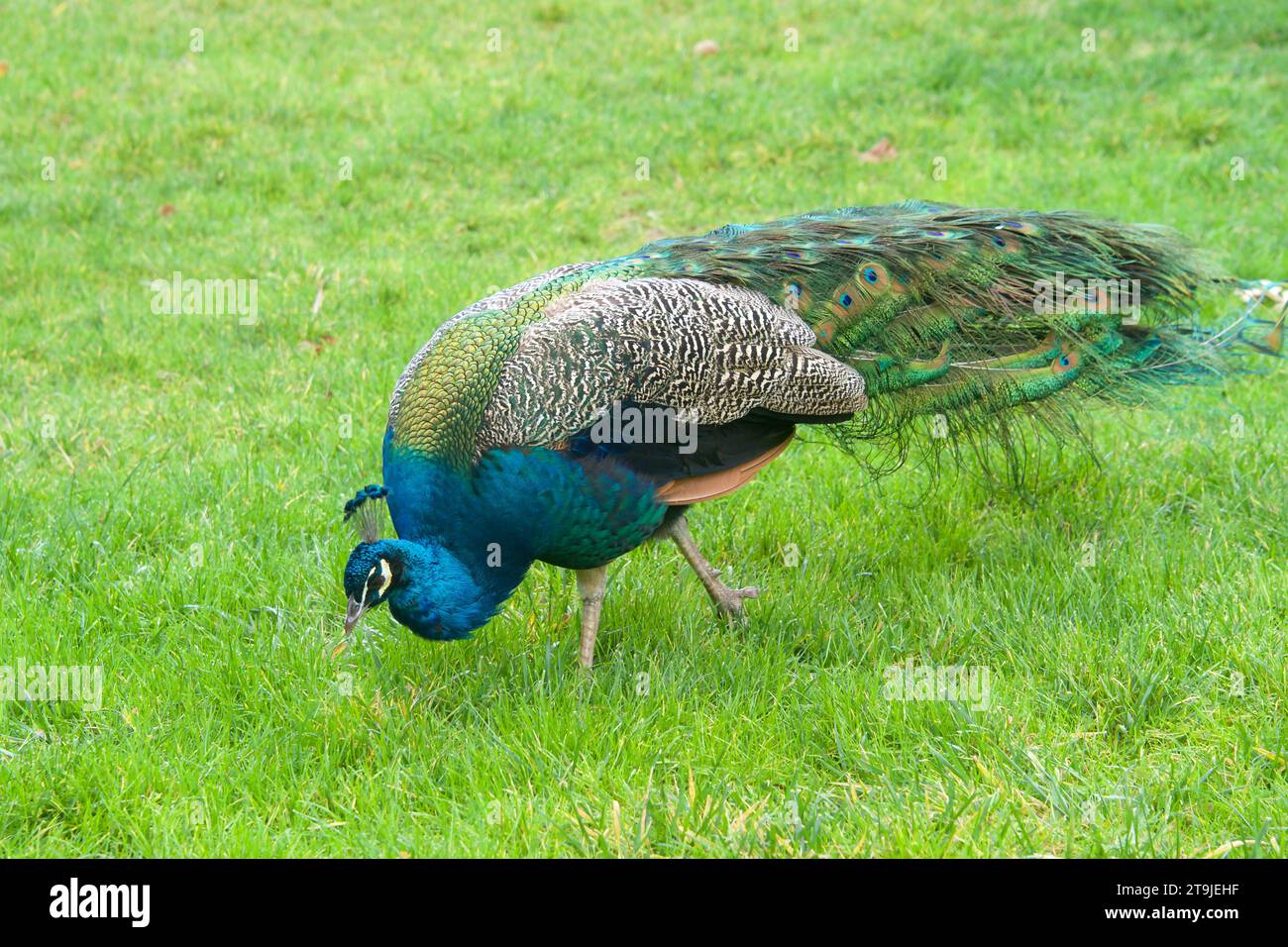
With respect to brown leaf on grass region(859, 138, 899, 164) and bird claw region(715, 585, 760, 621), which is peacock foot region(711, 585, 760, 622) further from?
brown leaf on grass region(859, 138, 899, 164)

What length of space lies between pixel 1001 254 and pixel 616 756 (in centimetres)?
254

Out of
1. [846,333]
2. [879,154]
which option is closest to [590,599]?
[846,333]

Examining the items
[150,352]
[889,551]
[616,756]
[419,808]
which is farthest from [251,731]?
[150,352]

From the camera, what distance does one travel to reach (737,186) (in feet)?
30.5

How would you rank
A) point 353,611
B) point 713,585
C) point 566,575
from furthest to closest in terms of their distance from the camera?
point 566,575
point 713,585
point 353,611

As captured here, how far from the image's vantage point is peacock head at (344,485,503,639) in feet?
12.4

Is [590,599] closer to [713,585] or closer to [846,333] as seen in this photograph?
[713,585]

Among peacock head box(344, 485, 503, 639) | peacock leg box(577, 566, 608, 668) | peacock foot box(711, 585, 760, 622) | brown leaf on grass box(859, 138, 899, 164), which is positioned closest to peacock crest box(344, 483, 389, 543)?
peacock head box(344, 485, 503, 639)

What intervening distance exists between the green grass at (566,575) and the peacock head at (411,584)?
310 millimetres

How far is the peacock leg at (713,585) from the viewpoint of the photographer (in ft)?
15.2

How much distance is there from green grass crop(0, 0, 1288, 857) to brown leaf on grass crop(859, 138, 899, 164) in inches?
3.5

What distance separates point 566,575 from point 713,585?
70cm

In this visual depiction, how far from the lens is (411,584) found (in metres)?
3.84

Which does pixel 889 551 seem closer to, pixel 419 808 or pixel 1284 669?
pixel 1284 669
